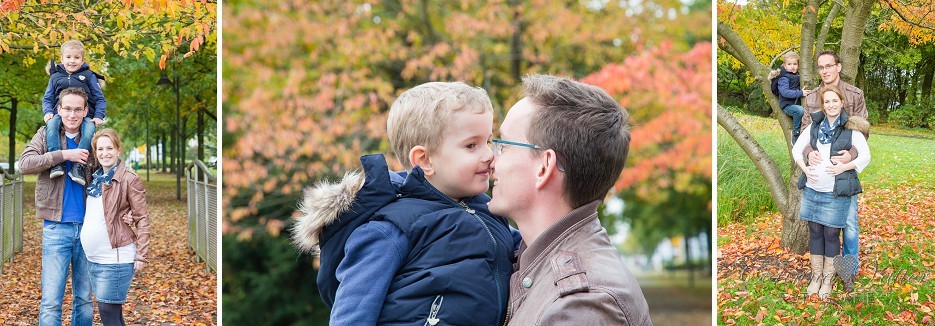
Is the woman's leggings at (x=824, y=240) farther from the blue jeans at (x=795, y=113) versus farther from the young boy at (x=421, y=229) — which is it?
the young boy at (x=421, y=229)

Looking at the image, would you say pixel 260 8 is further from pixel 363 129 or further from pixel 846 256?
pixel 846 256

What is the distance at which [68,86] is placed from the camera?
345cm

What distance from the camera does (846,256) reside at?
13.3 feet

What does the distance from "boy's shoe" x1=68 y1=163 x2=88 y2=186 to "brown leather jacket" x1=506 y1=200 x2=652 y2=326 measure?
8.35 feet

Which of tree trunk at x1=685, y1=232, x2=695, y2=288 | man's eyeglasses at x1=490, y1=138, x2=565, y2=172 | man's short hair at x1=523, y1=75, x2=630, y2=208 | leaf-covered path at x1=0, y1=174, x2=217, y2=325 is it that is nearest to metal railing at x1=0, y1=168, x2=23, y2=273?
leaf-covered path at x1=0, y1=174, x2=217, y2=325

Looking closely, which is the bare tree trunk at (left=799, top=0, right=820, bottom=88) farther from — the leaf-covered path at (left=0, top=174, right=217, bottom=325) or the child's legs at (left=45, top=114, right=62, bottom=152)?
the child's legs at (left=45, top=114, right=62, bottom=152)

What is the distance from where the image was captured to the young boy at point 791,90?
4.17 m

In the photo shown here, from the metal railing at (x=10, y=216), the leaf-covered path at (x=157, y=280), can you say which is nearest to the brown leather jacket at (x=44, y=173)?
the leaf-covered path at (x=157, y=280)

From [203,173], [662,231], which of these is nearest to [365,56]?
[203,173]

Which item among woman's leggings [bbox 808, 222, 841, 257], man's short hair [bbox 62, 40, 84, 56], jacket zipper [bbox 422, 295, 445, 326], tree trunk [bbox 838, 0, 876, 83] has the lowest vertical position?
woman's leggings [bbox 808, 222, 841, 257]

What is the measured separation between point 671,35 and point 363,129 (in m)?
2.49

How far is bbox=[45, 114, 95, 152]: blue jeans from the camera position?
11.2 ft

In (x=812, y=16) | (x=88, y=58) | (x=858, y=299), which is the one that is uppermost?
(x=812, y=16)

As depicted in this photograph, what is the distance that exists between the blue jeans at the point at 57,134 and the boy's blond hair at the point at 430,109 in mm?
2163
